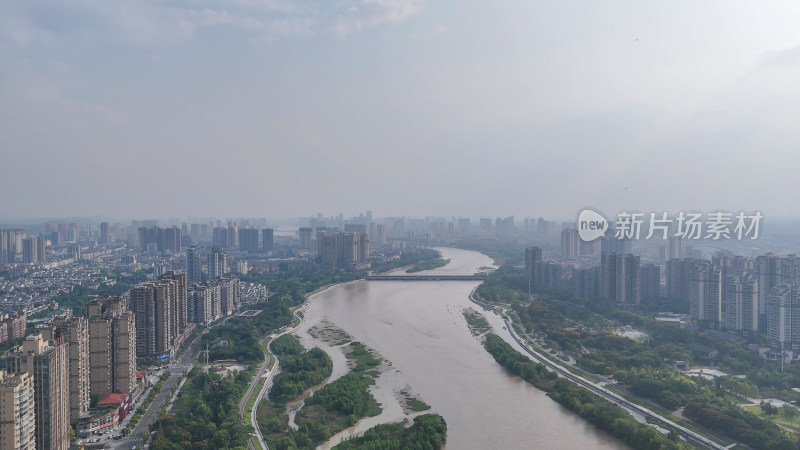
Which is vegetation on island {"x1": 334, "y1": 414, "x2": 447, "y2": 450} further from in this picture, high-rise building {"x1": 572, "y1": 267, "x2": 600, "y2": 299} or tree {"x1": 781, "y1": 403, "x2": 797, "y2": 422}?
high-rise building {"x1": 572, "y1": 267, "x2": 600, "y2": 299}

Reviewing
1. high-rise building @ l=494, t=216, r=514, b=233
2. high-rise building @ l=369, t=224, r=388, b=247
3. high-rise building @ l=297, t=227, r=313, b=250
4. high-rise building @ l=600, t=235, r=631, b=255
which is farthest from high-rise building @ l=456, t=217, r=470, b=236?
high-rise building @ l=600, t=235, r=631, b=255

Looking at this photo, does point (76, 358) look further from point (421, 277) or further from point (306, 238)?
point (306, 238)

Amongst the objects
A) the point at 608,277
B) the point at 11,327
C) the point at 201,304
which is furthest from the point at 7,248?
the point at 608,277

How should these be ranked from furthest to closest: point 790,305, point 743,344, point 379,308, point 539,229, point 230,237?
point 539,229, point 230,237, point 379,308, point 743,344, point 790,305

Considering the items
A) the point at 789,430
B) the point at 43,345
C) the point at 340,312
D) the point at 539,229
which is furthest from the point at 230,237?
the point at 789,430

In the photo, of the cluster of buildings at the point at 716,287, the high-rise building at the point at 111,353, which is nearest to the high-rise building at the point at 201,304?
the high-rise building at the point at 111,353

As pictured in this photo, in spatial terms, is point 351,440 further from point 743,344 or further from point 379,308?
point 379,308
